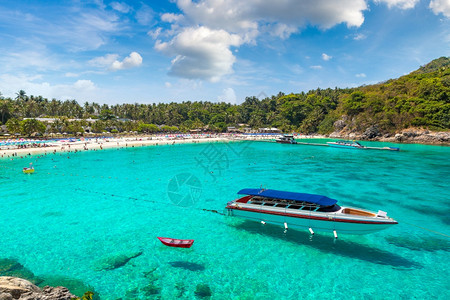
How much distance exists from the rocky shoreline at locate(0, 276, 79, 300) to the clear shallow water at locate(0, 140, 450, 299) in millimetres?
2594

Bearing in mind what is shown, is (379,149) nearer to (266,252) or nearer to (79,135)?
(266,252)

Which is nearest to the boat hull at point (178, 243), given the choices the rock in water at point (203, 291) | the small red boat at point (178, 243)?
the small red boat at point (178, 243)

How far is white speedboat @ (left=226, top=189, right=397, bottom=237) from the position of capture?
61.2 feet

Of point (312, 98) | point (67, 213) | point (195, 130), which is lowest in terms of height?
point (67, 213)

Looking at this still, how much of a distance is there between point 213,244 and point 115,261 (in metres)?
7.79

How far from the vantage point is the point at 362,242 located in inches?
821

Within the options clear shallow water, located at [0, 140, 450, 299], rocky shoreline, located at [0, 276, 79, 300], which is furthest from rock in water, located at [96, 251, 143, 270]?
rocky shoreline, located at [0, 276, 79, 300]

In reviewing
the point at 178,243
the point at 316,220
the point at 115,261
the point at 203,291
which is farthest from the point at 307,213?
the point at 115,261

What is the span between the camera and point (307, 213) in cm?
2039

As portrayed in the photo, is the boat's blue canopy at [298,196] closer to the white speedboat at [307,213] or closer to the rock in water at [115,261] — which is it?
the white speedboat at [307,213]

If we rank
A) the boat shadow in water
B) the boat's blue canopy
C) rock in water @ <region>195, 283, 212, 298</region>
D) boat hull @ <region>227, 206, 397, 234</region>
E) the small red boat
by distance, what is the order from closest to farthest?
rock in water @ <region>195, 283, 212, 298</region> → the boat shadow in water → boat hull @ <region>227, 206, 397, 234</region> → the small red boat → the boat's blue canopy

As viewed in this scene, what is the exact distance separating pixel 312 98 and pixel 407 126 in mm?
86065

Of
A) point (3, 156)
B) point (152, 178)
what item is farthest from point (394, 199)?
point (3, 156)

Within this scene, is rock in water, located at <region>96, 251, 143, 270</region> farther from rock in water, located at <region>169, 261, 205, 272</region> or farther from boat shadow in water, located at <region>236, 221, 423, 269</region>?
boat shadow in water, located at <region>236, 221, 423, 269</region>
